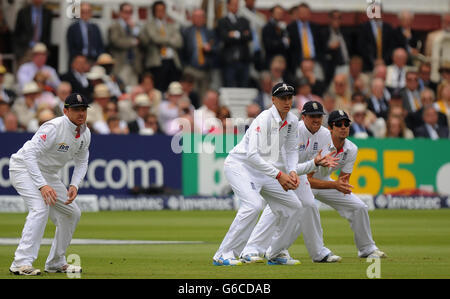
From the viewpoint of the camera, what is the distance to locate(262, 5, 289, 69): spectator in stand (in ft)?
75.2

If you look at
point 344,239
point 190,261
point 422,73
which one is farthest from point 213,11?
point 190,261

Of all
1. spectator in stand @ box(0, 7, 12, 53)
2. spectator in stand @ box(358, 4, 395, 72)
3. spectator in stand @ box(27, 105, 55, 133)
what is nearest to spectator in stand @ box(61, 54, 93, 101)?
spectator in stand @ box(27, 105, 55, 133)

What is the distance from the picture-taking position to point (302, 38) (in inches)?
917

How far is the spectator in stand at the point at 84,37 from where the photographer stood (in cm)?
2136

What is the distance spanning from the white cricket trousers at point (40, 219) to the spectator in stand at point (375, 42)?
14.7m

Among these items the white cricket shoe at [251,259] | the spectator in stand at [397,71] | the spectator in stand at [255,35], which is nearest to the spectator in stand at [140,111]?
the spectator in stand at [255,35]

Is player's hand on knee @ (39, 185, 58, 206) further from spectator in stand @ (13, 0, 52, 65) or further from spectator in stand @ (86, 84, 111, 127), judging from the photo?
spectator in stand @ (13, 0, 52, 65)

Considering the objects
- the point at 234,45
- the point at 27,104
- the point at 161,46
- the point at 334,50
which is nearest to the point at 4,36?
the point at 27,104

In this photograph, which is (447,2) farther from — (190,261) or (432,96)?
(190,261)

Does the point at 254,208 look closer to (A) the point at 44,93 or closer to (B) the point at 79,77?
(A) the point at 44,93

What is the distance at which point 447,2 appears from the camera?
27.9 meters

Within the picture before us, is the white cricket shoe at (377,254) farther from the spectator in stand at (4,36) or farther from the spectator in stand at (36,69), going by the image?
the spectator in stand at (4,36)

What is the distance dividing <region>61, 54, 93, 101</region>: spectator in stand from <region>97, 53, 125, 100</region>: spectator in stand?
443mm

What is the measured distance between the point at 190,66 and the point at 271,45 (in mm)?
1858
